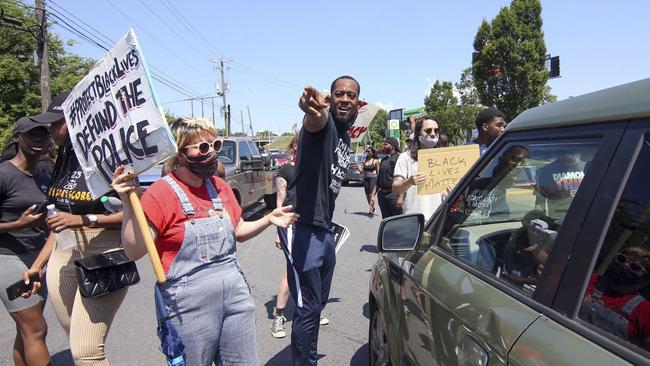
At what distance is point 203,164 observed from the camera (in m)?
2.22

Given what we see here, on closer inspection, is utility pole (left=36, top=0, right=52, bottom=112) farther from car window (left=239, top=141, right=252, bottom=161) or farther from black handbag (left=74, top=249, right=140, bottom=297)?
black handbag (left=74, top=249, right=140, bottom=297)

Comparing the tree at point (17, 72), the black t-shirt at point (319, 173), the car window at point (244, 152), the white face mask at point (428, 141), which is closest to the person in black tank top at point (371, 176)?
the car window at point (244, 152)

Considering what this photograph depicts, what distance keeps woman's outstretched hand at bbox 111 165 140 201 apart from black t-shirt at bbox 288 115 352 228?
102 cm

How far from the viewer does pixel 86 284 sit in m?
2.48

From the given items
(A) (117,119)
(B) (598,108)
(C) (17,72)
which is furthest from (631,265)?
(C) (17,72)

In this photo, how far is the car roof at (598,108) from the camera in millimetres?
1238

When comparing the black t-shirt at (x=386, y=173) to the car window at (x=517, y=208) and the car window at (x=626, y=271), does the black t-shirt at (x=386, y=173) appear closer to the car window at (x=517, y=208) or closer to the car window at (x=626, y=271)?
the car window at (x=517, y=208)

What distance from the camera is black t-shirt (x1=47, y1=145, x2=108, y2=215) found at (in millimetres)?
2662

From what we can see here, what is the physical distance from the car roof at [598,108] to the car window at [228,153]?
8.56 metres

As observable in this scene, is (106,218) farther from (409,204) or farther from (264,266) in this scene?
(264,266)

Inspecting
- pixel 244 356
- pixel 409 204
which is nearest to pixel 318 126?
pixel 244 356

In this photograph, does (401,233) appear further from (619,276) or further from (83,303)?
(83,303)

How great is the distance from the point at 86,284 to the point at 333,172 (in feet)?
4.99

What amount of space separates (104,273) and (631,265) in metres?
2.43
